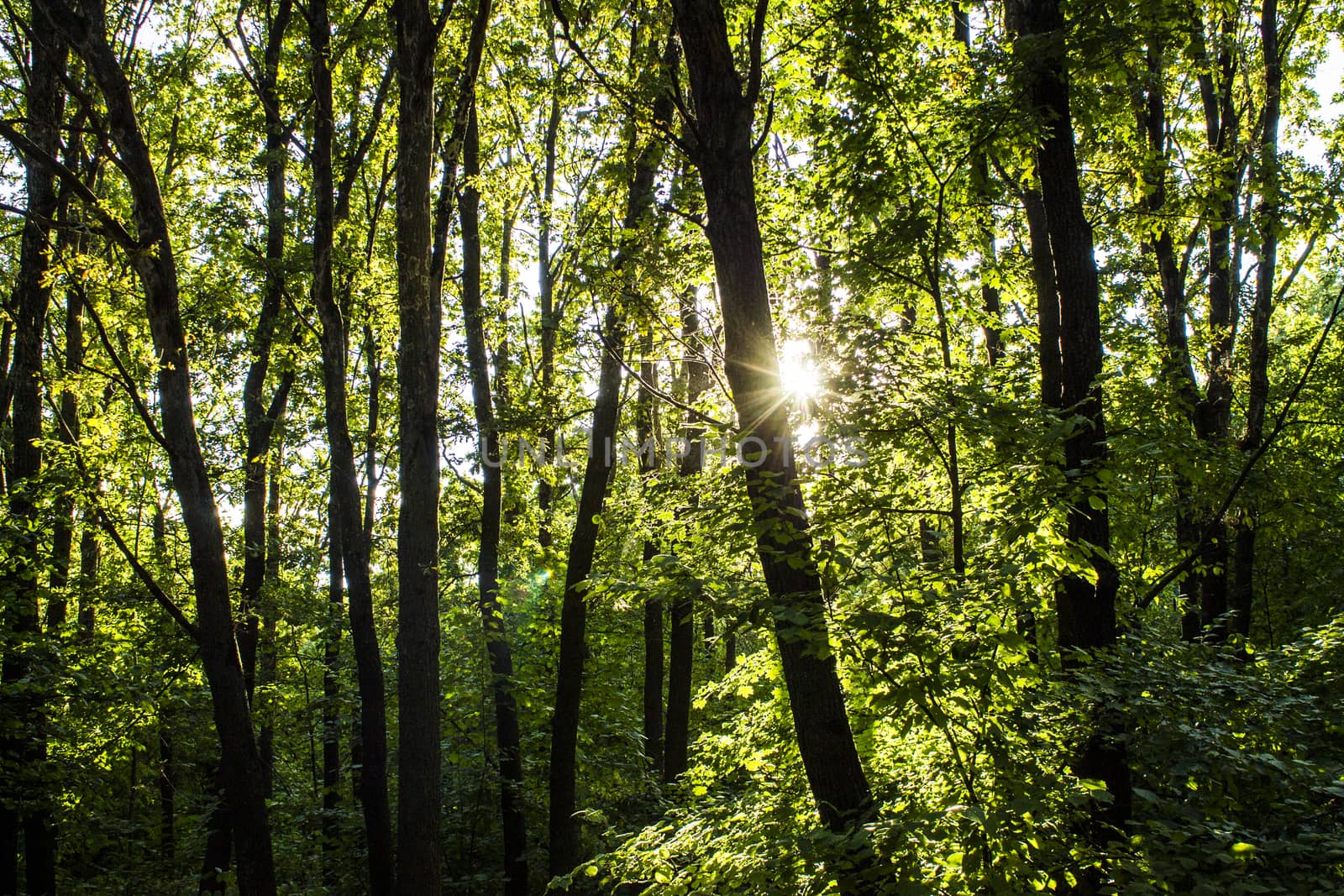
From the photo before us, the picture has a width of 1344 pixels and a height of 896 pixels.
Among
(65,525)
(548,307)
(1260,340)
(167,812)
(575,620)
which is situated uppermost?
(548,307)

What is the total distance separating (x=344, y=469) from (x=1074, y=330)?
27.2 ft

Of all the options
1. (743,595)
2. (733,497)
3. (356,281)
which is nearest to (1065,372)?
(733,497)

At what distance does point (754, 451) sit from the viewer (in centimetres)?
512

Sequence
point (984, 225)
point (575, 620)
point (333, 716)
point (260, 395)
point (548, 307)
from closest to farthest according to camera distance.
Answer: point (984, 225), point (575, 620), point (260, 395), point (333, 716), point (548, 307)

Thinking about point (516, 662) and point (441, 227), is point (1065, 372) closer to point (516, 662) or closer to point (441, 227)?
point (441, 227)

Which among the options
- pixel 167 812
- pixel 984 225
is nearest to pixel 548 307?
pixel 984 225

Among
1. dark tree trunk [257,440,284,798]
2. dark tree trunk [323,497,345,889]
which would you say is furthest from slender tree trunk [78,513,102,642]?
dark tree trunk [323,497,345,889]

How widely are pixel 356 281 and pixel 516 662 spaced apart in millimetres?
6525

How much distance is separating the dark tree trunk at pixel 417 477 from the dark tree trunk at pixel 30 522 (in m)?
4.02

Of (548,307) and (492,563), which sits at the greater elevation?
(548,307)

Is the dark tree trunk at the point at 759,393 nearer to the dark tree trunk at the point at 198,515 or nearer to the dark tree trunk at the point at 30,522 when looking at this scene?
the dark tree trunk at the point at 198,515

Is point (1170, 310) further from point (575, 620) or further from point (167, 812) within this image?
point (167, 812)

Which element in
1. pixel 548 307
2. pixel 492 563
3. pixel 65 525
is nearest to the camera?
pixel 65 525

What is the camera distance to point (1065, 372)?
5727 millimetres
